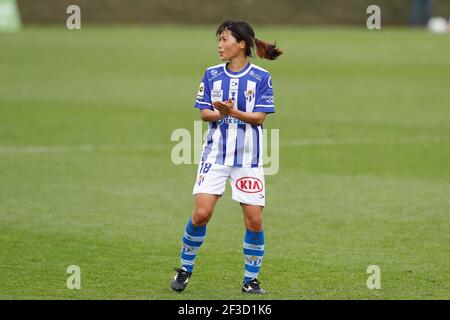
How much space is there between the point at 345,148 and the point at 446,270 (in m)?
9.09

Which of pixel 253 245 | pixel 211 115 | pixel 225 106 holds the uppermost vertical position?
pixel 225 106

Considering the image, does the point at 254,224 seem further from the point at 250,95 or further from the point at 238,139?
the point at 250,95

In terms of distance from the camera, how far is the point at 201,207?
883 cm

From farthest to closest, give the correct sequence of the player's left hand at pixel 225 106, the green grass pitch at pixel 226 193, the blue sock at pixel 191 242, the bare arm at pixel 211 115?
the green grass pitch at pixel 226 193
the blue sock at pixel 191 242
the bare arm at pixel 211 115
the player's left hand at pixel 225 106

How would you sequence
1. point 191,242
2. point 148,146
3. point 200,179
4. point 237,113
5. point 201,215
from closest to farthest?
point 237,113 → point 201,215 → point 200,179 → point 191,242 → point 148,146

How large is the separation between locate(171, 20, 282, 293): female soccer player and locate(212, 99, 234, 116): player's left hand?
179mm

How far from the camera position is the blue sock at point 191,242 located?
901cm

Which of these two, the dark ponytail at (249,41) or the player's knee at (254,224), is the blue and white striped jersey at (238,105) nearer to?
the dark ponytail at (249,41)

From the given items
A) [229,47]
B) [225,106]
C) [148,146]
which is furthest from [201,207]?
[148,146]

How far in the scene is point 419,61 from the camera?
37.8 meters

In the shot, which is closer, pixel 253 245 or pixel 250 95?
pixel 250 95

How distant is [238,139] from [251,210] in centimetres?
64

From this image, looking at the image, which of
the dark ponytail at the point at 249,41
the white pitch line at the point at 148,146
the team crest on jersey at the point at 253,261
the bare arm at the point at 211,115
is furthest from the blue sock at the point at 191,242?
the white pitch line at the point at 148,146
